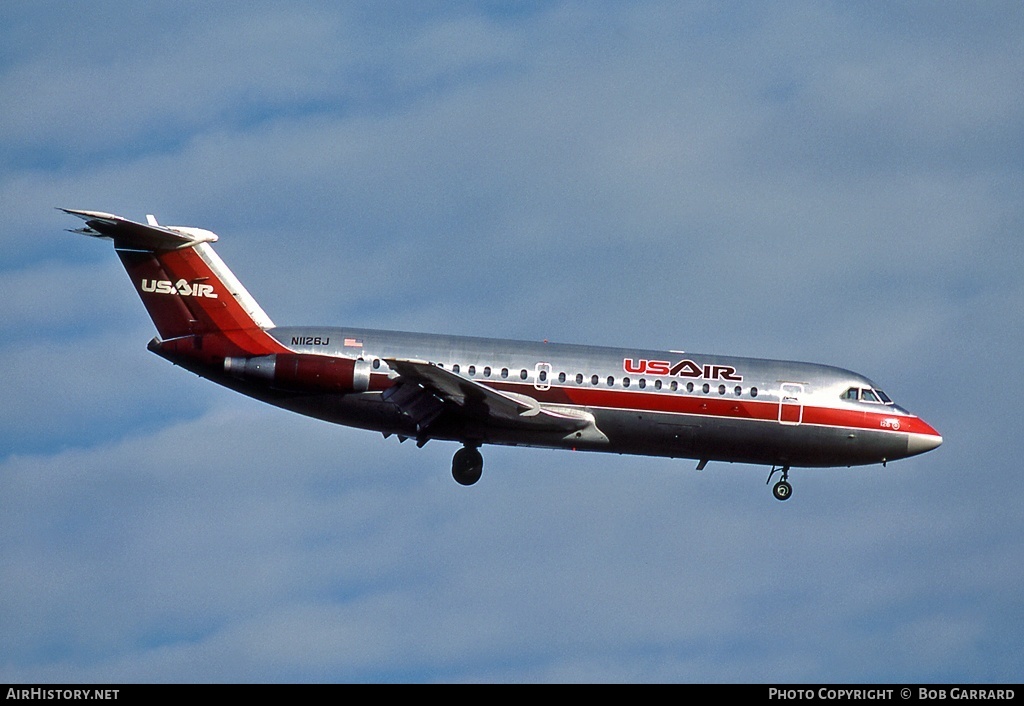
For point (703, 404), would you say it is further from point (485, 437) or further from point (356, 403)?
point (356, 403)

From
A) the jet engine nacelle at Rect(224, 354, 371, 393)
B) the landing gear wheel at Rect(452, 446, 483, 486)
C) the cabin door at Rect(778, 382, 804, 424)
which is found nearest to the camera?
the jet engine nacelle at Rect(224, 354, 371, 393)

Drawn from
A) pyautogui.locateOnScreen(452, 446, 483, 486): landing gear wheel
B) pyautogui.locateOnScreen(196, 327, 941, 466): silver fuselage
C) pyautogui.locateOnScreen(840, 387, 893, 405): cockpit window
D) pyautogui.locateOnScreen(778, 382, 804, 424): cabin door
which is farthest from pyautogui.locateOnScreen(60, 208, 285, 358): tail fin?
pyautogui.locateOnScreen(840, 387, 893, 405): cockpit window

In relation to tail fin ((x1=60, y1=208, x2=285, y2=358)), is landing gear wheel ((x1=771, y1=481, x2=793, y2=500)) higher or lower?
lower

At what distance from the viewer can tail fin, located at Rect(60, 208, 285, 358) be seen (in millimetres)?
58844

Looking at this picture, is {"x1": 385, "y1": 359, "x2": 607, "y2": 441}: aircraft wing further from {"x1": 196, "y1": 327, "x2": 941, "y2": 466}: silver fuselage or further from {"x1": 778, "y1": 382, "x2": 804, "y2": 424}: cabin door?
{"x1": 778, "y1": 382, "x2": 804, "y2": 424}: cabin door

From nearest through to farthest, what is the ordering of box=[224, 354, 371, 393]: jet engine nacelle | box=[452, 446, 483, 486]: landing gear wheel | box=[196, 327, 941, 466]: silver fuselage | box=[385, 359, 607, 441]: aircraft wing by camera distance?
box=[385, 359, 607, 441]: aircraft wing, box=[224, 354, 371, 393]: jet engine nacelle, box=[196, 327, 941, 466]: silver fuselage, box=[452, 446, 483, 486]: landing gear wheel

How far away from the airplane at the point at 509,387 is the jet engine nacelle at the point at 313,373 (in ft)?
0.17

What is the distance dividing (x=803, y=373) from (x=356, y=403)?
16.8 m

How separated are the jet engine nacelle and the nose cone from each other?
2045 cm

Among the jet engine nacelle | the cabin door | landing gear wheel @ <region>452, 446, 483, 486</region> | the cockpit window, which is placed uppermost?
the cockpit window

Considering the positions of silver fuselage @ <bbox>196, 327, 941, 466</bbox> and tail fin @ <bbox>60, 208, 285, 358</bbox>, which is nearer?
silver fuselage @ <bbox>196, 327, 941, 466</bbox>

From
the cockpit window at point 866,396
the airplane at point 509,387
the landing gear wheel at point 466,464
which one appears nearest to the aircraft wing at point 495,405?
the airplane at point 509,387
